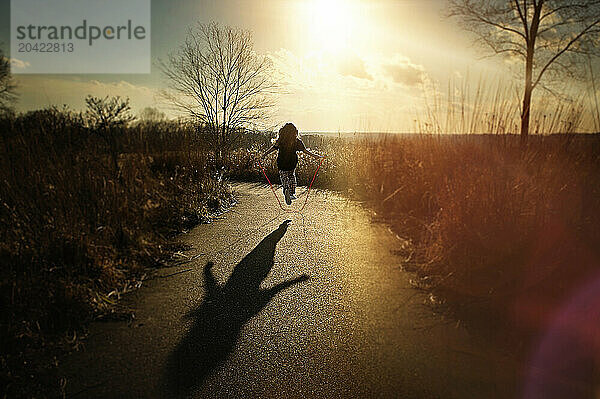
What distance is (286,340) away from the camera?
3.82 m

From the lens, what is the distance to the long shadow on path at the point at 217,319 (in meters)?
3.30

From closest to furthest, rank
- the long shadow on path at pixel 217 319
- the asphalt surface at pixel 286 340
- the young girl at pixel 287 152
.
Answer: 1. the asphalt surface at pixel 286 340
2. the long shadow on path at pixel 217 319
3. the young girl at pixel 287 152

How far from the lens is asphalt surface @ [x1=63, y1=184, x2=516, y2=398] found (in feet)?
10.3

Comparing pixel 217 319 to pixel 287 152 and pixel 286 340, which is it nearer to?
pixel 286 340

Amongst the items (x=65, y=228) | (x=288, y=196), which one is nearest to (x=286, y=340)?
(x=65, y=228)

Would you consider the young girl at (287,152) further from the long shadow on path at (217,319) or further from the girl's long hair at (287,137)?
the long shadow on path at (217,319)

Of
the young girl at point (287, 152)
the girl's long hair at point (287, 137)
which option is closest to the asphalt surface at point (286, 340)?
the young girl at point (287, 152)

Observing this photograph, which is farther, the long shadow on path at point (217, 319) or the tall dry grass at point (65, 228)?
the tall dry grass at point (65, 228)

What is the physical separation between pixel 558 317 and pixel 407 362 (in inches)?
67.6

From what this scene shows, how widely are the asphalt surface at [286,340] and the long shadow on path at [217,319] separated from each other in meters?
Result: 0.01

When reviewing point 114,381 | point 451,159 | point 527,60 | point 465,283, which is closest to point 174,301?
point 114,381

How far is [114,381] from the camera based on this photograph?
10.6 ft

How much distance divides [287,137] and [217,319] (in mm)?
7157

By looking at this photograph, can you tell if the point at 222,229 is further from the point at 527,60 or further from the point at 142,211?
the point at 527,60
